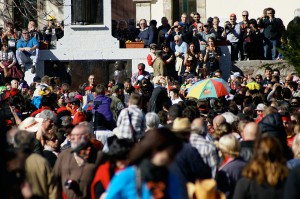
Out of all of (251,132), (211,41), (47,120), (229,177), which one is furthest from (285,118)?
(211,41)

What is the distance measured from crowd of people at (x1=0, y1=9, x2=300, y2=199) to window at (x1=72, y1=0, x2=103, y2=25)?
943 cm

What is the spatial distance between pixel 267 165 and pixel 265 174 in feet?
0.30

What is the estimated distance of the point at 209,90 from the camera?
827 inches

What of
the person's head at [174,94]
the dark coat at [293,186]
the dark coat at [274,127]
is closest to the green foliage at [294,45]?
the dark coat at [274,127]

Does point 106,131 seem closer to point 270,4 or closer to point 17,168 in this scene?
point 17,168

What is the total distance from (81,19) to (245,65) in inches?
183

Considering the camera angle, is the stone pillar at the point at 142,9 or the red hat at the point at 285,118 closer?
the red hat at the point at 285,118

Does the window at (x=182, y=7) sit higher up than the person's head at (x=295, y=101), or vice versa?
the window at (x=182, y=7)

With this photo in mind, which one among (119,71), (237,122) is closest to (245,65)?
(119,71)

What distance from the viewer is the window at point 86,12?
A: 102 ft

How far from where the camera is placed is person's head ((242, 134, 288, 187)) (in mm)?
10695

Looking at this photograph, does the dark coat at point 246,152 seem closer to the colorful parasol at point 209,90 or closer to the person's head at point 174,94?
the colorful parasol at point 209,90

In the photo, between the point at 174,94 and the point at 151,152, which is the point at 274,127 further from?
the point at 174,94

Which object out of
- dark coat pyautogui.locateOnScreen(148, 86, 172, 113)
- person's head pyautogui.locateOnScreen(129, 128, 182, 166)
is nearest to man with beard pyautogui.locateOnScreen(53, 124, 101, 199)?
person's head pyautogui.locateOnScreen(129, 128, 182, 166)
